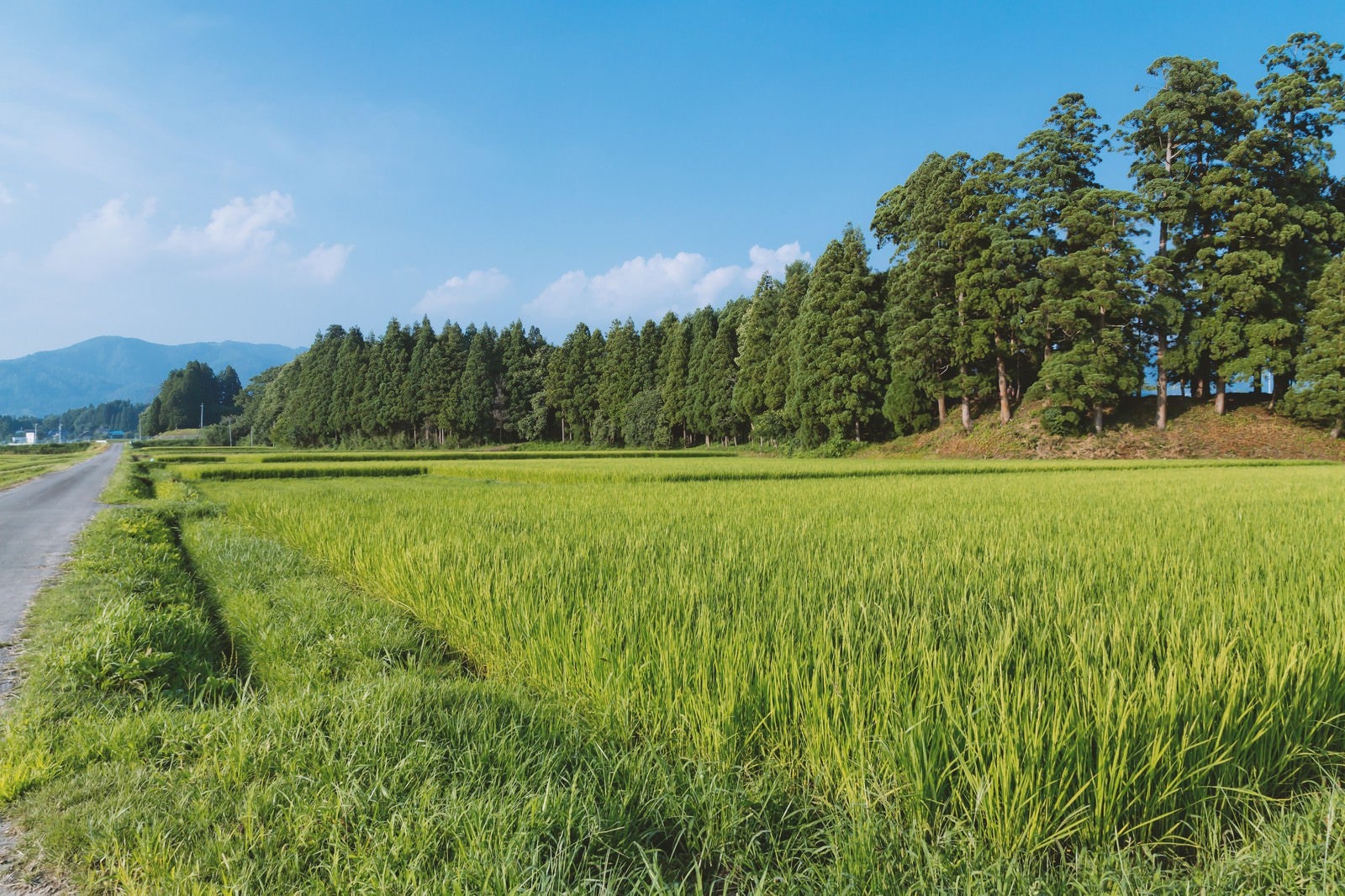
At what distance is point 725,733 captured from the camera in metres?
1.91

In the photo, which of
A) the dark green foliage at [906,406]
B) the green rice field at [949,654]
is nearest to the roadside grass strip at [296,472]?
the green rice field at [949,654]

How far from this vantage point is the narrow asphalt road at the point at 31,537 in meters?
4.67

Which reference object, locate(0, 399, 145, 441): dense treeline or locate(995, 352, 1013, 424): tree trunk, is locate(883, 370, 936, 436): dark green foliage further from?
locate(0, 399, 145, 441): dense treeline

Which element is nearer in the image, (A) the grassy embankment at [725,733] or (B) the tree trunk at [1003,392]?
(A) the grassy embankment at [725,733]

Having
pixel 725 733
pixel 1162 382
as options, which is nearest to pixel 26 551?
pixel 725 733

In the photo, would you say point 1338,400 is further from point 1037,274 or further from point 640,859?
point 640,859

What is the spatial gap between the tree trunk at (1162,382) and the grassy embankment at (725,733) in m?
26.7

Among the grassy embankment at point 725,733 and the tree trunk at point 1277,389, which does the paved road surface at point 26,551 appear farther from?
the tree trunk at point 1277,389

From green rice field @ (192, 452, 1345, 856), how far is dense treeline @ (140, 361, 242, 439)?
12877 cm

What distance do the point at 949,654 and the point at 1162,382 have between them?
30.1 metres

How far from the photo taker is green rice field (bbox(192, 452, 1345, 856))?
5.09 feet

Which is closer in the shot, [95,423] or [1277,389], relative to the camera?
[1277,389]

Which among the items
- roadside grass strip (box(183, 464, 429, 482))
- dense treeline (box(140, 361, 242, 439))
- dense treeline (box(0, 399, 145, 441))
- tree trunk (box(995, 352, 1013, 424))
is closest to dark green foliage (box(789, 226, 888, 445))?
tree trunk (box(995, 352, 1013, 424))

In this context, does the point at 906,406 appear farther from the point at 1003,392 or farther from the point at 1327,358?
the point at 1327,358
